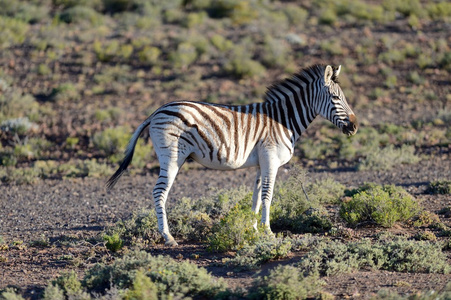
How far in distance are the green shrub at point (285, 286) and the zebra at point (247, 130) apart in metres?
2.15

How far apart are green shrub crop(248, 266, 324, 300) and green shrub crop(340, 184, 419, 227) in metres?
3.12

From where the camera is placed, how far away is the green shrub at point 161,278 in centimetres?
694

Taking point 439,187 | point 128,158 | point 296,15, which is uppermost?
point 296,15

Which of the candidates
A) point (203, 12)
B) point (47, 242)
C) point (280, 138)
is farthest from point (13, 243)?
point (203, 12)

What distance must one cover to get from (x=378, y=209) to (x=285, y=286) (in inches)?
153

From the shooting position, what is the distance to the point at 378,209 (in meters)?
9.91

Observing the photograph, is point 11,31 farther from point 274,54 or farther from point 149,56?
point 274,54

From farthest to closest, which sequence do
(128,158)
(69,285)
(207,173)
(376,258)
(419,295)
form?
(207,173) < (128,158) < (376,258) < (69,285) < (419,295)

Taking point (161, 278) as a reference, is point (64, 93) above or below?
above

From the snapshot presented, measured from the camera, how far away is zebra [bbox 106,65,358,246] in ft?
29.3

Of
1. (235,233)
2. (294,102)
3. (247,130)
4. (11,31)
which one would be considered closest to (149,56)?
(11,31)

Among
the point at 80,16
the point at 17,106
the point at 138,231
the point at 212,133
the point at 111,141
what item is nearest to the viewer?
the point at 212,133

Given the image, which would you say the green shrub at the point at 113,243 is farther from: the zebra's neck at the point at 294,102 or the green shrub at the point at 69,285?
the zebra's neck at the point at 294,102

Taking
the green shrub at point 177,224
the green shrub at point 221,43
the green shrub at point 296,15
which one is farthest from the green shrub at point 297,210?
the green shrub at point 296,15
